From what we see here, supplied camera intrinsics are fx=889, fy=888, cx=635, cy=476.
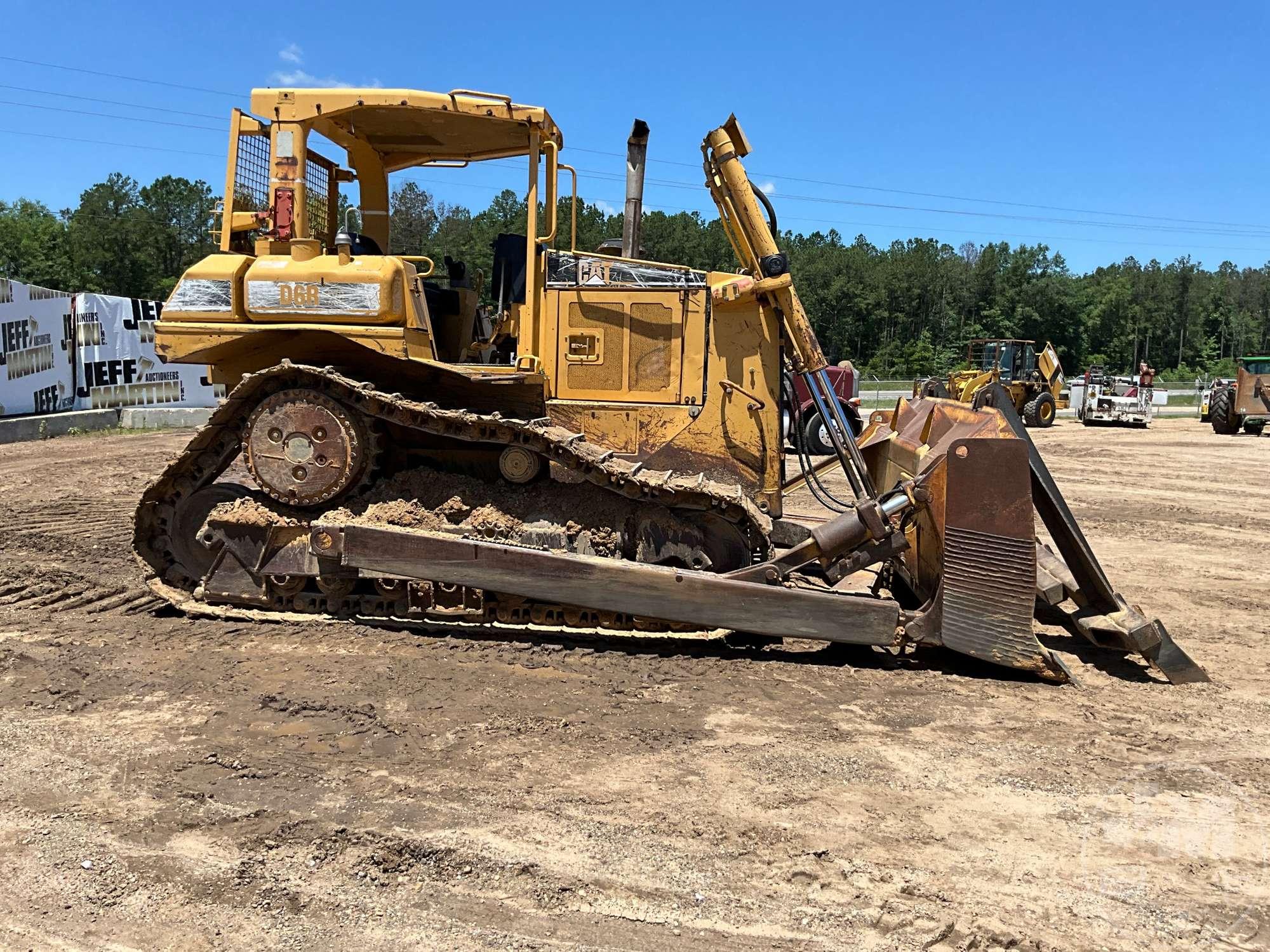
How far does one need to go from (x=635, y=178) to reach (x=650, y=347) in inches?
46.2

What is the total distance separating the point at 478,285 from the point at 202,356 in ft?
6.73

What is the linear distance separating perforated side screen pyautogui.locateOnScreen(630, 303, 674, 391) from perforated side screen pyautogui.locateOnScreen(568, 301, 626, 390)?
0.25 feet

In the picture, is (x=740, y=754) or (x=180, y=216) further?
(x=180, y=216)

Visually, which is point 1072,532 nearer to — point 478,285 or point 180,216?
→ point 478,285

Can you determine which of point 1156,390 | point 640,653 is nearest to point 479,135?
point 640,653

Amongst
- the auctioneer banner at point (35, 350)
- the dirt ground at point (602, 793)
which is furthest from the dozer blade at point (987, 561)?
the auctioneer banner at point (35, 350)

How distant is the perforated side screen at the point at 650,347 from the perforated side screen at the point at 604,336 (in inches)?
3.0

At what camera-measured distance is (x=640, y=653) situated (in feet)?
18.2

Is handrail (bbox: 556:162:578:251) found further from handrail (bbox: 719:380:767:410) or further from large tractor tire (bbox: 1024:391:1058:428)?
large tractor tire (bbox: 1024:391:1058:428)

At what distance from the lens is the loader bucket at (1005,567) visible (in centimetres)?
512

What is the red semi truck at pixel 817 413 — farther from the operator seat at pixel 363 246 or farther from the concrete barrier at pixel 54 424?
the concrete barrier at pixel 54 424

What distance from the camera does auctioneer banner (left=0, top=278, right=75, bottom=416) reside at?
1739 centimetres

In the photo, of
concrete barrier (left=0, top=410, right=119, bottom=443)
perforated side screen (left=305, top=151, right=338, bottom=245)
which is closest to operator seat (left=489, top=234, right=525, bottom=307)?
perforated side screen (left=305, top=151, right=338, bottom=245)

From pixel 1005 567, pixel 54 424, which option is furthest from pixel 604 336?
pixel 54 424
